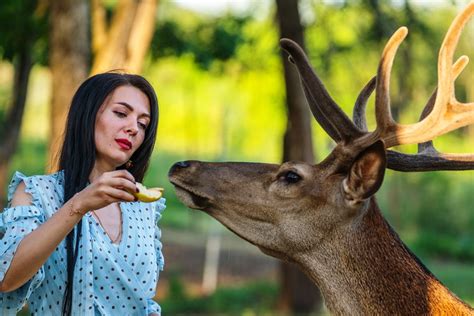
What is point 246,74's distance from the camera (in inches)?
617

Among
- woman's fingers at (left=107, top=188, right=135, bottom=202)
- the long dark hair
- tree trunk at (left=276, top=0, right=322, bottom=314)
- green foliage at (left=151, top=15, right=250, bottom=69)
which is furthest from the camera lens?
green foliage at (left=151, top=15, right=250, bottom=69)

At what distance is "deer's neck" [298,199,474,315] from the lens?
13.9ft

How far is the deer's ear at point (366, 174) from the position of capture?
13.4 ft

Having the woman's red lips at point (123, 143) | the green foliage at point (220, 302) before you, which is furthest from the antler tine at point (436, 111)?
the green foliage at point (220, 302)

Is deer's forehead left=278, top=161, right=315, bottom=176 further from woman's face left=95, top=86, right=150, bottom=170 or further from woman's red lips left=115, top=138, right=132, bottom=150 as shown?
woman's red lips left=115, top=138, right=132, bottom=150

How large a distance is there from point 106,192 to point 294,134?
26.4 ft

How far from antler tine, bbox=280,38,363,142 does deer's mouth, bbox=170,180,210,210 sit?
0.71 m

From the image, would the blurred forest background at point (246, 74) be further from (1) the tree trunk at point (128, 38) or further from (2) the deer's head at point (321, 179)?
(2) the deer's head at point (321, 179)

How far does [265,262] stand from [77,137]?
15.3 m

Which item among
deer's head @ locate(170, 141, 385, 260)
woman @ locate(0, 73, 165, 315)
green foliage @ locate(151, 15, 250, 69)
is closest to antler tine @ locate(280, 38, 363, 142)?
deer's head @ locate(170, 141, 385, 260)

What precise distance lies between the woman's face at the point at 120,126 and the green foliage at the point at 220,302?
8508 mm

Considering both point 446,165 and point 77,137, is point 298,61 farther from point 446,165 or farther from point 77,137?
point 77,137

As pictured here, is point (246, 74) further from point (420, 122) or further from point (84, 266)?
point (84, 266)

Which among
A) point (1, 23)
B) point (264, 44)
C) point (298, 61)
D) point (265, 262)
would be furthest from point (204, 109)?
point (298, 61)
